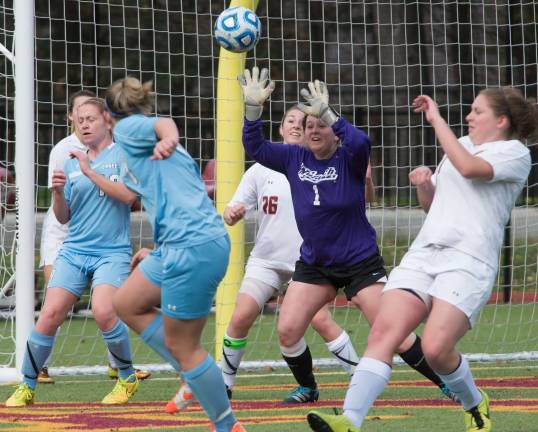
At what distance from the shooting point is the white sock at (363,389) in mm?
5508

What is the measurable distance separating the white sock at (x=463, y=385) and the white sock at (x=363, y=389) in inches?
18.8

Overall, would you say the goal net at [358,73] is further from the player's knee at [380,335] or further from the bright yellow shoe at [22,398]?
the player's knee at [380,335]

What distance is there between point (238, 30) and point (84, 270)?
1.70 meters

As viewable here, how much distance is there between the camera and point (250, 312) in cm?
782

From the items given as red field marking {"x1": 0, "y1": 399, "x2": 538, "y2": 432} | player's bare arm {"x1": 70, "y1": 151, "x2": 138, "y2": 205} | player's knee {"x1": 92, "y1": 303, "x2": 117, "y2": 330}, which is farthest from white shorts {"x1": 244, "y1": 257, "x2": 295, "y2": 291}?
player's bare arm {"x1": 70, "y1": 151, "x2": 138, "y2": 205}

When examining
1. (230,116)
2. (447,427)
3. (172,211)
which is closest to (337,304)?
(230,116)

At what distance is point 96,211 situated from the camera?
753 centimetres

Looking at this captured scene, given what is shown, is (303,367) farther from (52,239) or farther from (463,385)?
(52,239)

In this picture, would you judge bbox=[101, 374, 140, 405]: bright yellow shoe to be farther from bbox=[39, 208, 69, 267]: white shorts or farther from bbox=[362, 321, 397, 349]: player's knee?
bbox=[362, 321, 397, 349]: player's knee

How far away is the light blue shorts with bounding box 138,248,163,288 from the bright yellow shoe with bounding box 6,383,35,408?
7.00ft

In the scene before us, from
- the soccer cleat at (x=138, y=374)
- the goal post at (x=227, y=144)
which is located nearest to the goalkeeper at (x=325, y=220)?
the soccer cleat at (x=138, y=374)

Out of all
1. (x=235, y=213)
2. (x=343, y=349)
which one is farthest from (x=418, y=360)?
(x=235, y=213)

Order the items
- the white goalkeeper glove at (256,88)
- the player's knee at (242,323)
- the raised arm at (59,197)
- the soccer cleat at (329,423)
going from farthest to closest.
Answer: the player's knee at (242,323)
the raised arm at (59,197)
the white goalkeeper glove at (256,88)
the soccer cleat at (329,423)

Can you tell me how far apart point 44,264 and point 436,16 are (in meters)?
6.34
